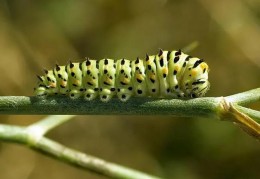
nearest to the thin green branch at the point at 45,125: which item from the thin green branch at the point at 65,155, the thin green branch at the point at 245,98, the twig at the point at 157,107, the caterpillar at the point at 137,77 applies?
the thin green branch at the point at 65,155

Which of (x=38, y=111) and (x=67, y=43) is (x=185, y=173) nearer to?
(x=67, y=43)

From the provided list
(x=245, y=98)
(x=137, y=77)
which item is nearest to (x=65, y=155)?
(x=137, y=77)

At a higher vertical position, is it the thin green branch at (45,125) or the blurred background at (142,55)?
the blurred background at (142,55)

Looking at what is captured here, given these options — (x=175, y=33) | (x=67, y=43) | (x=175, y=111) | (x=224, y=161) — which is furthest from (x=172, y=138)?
(x=175, y=111)

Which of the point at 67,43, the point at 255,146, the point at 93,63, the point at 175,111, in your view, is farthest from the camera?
the point at 67,43

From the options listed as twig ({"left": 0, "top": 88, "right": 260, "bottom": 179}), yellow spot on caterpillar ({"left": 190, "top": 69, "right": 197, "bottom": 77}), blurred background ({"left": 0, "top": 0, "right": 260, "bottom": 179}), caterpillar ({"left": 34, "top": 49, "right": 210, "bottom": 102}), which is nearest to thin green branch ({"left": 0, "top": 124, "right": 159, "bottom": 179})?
caterpillar ({"left": 34, "top": 49, "right": 210, "bottom": 102})

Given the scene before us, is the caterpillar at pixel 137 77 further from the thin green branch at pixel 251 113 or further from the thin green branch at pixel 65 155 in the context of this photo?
the thin green branch at pixel 251 113

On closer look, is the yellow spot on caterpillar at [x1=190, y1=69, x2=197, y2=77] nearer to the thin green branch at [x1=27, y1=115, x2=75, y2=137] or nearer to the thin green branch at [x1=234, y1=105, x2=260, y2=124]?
the thin green branch at [x1=234, y1=105, x2=260, y2=124]
